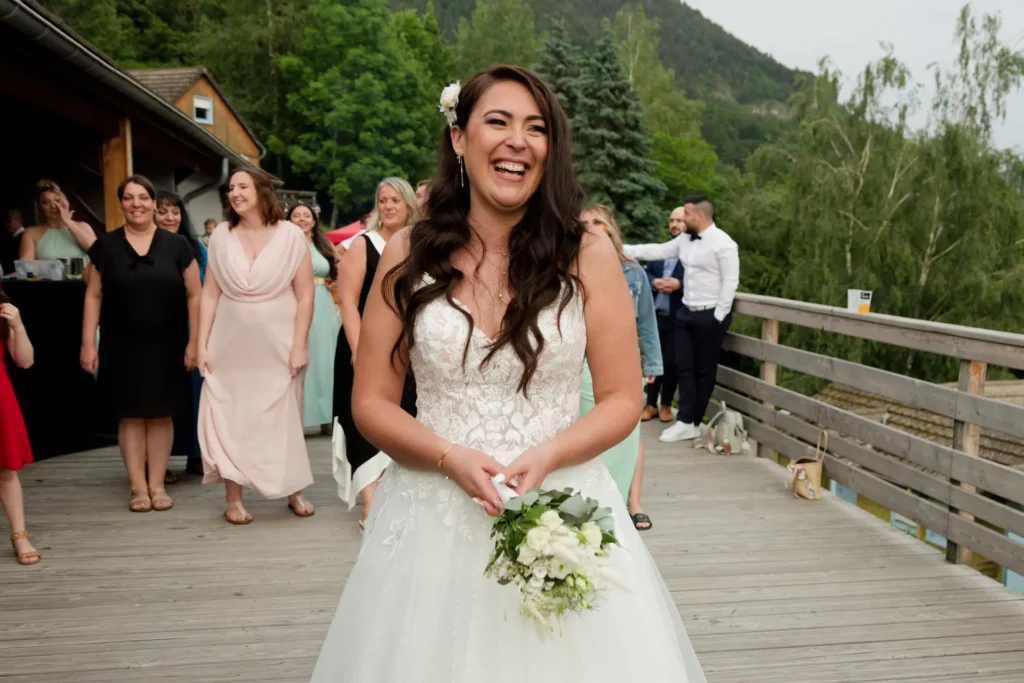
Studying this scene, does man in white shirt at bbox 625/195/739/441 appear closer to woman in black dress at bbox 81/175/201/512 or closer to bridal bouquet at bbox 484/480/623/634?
woman in black dress at bbox 81/175/201/512

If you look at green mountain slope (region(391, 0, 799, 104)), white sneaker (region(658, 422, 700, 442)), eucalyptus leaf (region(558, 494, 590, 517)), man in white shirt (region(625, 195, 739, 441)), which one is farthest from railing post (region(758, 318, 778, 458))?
green mountain slope (region(391, 0, 799, 104))

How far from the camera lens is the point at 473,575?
80.2 inches

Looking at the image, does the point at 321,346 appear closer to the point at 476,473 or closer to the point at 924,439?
the point at 924,439

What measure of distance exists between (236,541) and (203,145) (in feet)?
32.9

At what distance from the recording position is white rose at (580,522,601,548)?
1.77m

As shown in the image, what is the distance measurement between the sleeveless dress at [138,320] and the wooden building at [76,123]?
1588 mm

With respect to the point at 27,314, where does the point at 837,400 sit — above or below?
below

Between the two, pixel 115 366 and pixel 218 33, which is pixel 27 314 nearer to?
pixel 115 366

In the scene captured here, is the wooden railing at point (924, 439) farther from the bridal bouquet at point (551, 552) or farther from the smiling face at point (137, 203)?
the smiling face at point (137, 203)

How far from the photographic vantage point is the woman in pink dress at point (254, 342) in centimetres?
534

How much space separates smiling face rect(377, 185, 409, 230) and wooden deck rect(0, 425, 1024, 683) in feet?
5.82

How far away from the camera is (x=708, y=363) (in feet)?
25.3

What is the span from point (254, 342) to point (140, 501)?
1353 millimetres

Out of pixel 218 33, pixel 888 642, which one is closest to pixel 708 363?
pixel 888 642
